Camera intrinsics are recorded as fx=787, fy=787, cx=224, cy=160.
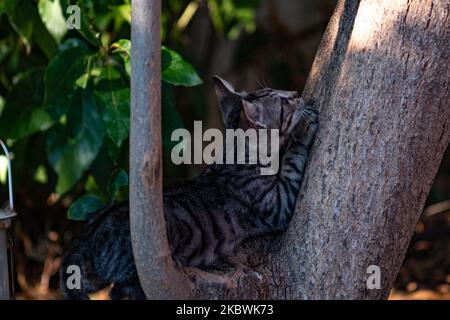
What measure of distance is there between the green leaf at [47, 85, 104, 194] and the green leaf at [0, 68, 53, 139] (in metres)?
0.13

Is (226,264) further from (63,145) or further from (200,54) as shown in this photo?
(200,54)

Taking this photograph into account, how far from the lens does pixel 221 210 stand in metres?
3.25

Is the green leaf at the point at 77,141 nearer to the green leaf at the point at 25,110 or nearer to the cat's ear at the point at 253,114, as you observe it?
the green leaf at the point at 25,110

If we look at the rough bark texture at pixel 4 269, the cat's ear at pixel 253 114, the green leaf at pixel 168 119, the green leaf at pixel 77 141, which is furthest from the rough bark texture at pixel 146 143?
the green leaf at pixel 77 141

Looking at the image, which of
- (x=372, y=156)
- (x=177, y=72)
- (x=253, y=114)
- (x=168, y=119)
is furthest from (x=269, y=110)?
(x=372, y=156)

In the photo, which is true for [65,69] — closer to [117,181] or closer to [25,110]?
[25,110]

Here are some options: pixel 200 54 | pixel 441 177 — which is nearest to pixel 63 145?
pixel 200 54

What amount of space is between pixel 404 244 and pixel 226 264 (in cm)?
65

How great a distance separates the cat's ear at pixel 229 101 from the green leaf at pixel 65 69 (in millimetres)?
618

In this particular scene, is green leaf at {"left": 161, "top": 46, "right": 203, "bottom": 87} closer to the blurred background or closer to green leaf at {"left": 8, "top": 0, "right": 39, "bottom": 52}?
the blurred background

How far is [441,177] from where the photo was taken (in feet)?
23.9

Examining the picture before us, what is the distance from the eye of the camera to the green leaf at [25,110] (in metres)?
3.79

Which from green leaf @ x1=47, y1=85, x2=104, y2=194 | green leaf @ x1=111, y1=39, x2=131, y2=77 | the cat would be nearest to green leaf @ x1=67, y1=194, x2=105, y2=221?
the cat

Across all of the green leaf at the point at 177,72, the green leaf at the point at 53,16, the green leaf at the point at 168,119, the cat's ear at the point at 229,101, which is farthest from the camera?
the green leaf at the point at 53,16
